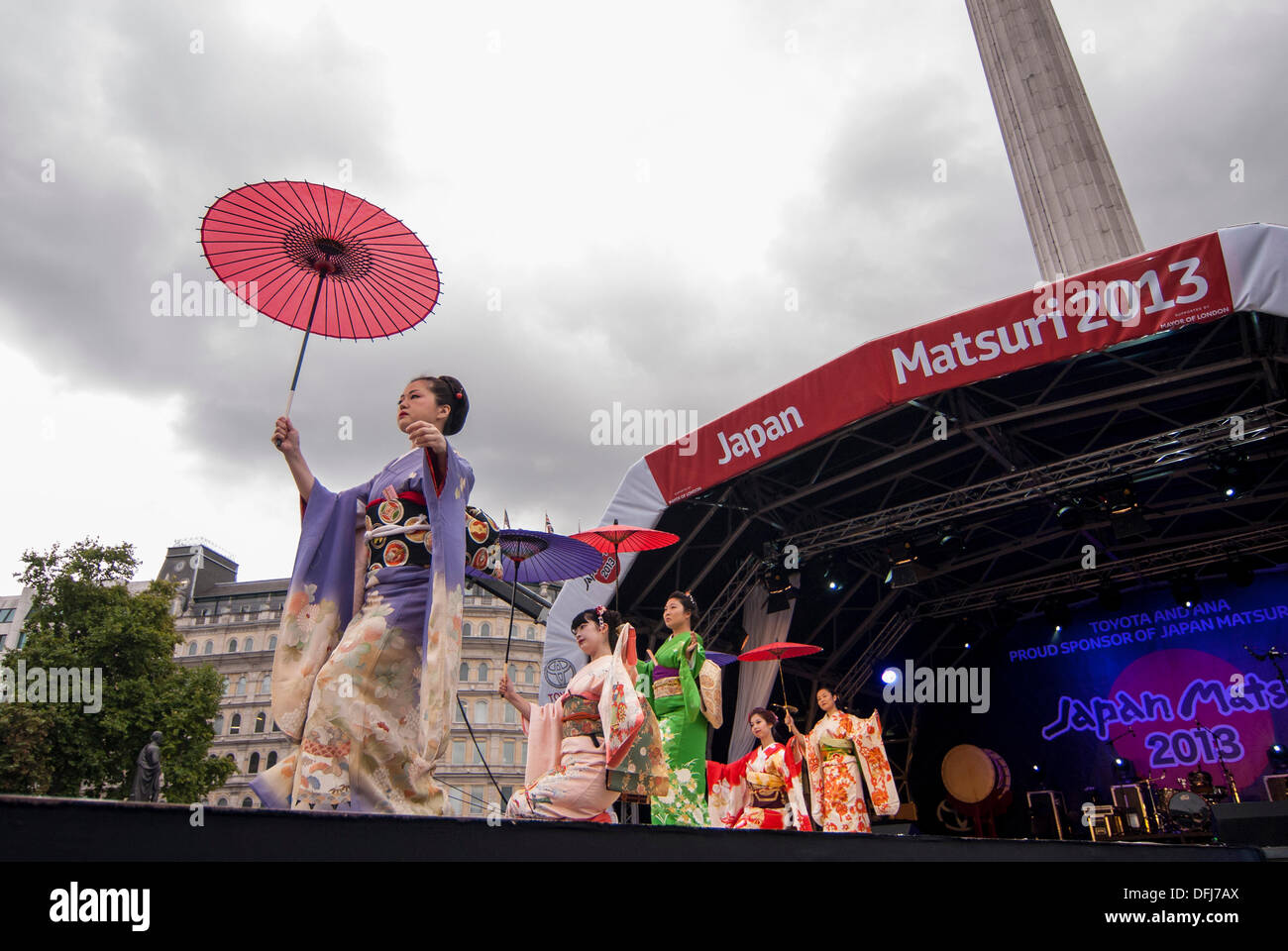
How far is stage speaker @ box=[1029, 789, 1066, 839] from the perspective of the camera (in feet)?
36.4

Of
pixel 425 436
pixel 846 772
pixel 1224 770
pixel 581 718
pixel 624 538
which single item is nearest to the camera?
pixel 425 436

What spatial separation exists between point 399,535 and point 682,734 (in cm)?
303

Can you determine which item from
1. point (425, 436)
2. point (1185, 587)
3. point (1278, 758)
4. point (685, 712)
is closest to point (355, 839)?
point (425, 436)

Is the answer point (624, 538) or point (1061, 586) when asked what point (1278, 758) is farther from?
point (624, 538)

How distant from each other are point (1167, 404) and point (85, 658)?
20.8 meters

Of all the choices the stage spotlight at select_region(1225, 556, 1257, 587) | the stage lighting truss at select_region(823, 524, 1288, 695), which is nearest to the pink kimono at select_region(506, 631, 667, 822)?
the stage lighting truss at select_region(823, 524, 1288, 695)

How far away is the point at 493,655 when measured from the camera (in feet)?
128

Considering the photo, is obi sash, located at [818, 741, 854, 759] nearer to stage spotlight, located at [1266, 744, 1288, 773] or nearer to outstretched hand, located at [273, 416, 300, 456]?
outstretched hand, located at [273, 416, 300, 456]

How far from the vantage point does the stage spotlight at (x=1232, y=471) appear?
6.98 m

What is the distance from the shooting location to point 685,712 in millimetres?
5129

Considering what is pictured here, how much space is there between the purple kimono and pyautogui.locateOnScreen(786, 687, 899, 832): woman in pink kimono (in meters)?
4.75

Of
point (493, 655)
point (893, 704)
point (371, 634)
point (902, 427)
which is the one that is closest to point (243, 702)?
point (493, 655)

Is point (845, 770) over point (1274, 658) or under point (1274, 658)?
under
